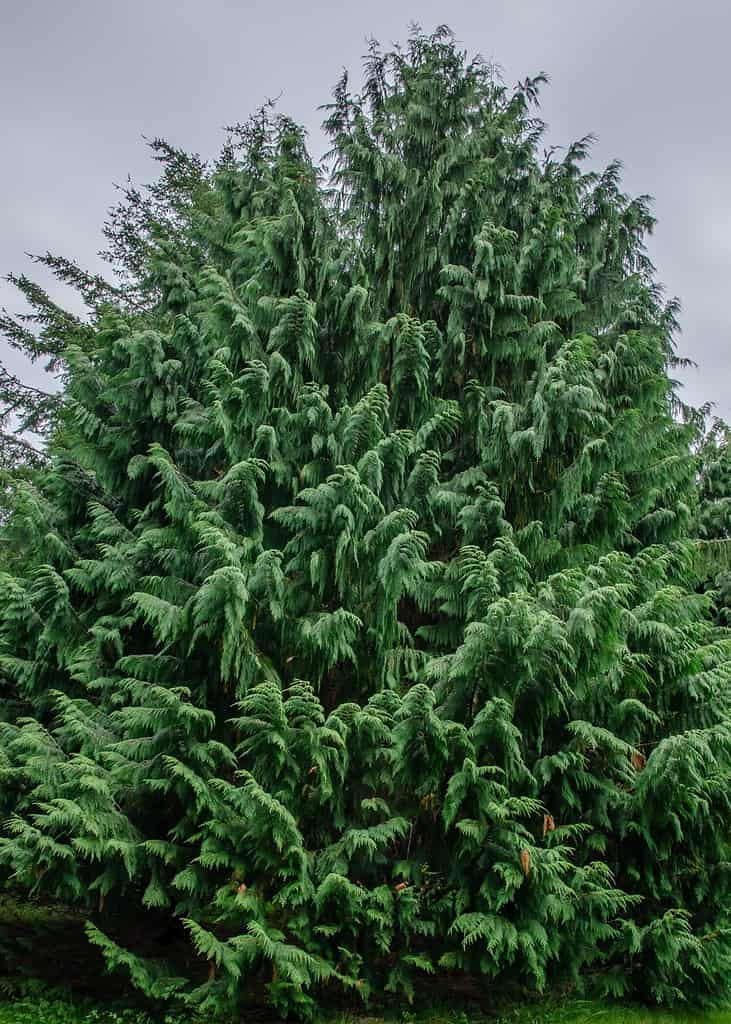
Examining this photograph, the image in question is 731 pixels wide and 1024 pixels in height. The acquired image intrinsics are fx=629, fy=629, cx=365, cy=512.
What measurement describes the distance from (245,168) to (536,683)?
6.15 metres

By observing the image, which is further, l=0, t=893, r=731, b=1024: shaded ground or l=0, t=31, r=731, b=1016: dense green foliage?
l=0, t=893, r=731, b=1024: shaded ground

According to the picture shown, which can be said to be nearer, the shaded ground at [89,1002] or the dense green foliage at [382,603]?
the dense green foliage at [382,603]

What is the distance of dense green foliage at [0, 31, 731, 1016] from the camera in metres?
4.08

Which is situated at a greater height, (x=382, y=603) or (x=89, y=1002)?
(x=382, y=603)

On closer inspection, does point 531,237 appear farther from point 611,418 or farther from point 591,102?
point 591,102

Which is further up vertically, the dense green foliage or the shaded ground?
the dense green foliage

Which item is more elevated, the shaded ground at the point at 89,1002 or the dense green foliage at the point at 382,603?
the dense green foliage at the point at 382,603

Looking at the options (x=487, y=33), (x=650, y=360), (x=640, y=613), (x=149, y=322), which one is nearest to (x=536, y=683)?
(x=640, y=613)

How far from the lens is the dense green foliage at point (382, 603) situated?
4078mm

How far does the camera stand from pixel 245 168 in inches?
273

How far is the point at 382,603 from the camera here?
4.83m

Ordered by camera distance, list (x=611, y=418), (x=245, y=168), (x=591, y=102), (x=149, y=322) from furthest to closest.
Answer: (x=591, y=102) → (x=149, y=322) → (x=245, y=168) → (x=611, y=418)

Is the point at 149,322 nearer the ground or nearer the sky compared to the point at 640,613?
nearer the sky

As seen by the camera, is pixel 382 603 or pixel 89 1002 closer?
pixel 89 1002
